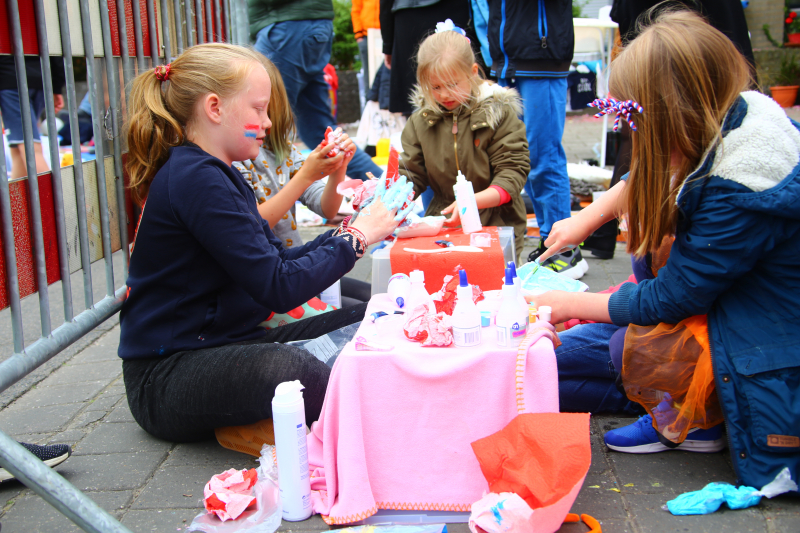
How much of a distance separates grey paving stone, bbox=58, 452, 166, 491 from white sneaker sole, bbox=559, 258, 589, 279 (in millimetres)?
2412

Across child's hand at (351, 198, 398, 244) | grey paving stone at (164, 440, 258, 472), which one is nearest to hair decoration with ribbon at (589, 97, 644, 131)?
child's hand at (351, 198, 398, 244)

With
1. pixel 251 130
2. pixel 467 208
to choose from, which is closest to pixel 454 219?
pixel 467 208

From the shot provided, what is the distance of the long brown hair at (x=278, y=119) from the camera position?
2.88 meters

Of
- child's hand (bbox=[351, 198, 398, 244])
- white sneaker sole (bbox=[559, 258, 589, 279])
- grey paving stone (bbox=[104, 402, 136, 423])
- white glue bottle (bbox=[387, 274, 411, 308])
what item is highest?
child's hand (bbox=[351, 198, 398, 244])

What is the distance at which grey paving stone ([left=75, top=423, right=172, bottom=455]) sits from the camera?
234cm

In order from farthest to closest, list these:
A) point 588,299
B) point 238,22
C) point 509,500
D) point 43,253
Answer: point 238,22 < point 43,253 < point 588,299 < point 509,500

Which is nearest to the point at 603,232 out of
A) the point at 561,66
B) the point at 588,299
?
the point at 561,66

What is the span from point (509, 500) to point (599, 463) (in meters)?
0.59

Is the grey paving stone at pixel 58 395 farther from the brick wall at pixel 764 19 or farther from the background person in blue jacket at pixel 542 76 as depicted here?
the brick wall at pixel 764 19

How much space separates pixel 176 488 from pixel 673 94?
1835mm

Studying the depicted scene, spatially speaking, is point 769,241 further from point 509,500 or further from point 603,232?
point 603,232

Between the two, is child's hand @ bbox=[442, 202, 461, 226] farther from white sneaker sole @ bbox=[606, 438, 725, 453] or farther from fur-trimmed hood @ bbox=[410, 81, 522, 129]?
white sneaker sole @ bbox=[606, 438, 725, 453]

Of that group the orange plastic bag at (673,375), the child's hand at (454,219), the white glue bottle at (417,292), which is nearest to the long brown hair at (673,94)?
the orange plastic bag at (673,375)

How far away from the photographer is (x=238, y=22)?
3.63m
